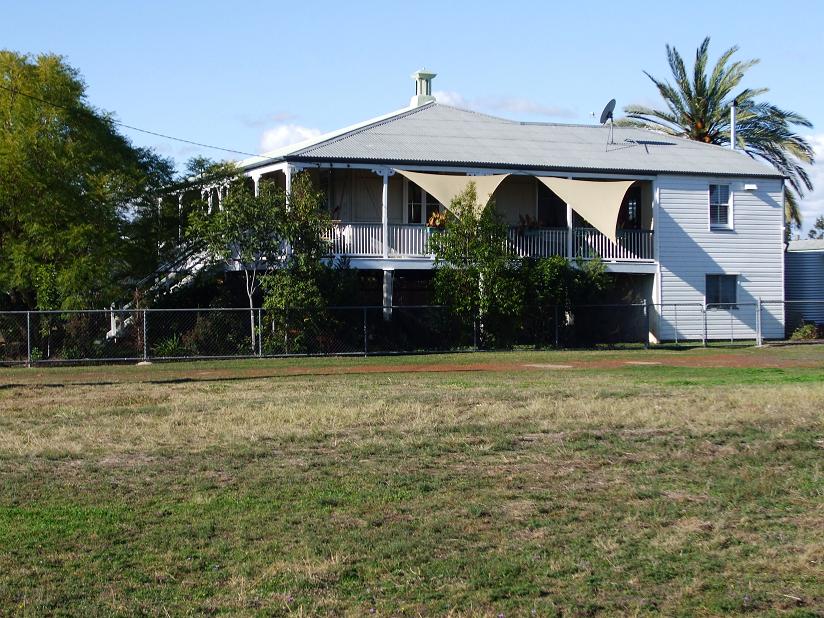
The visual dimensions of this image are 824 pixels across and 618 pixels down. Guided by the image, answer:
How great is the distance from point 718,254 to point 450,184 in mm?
9704

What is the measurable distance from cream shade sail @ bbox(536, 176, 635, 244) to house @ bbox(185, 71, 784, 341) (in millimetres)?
45

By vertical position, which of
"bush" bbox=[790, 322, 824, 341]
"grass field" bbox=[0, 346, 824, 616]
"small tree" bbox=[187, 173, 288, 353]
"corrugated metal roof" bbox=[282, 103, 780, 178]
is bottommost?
"grass field" bbox=[0, 346, 824, 616]

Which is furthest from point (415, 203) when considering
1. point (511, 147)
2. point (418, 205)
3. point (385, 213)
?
point (511, 147)

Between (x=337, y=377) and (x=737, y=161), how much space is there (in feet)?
67.3

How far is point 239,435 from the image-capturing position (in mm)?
12781

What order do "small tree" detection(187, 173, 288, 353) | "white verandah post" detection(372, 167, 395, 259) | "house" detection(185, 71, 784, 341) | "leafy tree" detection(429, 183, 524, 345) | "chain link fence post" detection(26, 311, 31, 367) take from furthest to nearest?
1. "house" detection(185, 71, 784, 341)
2. "white verandah post" detection(372, 167, 395, 259)
3. "leafy tree" detection(429, 183, 524, 345)
4. "small tree" detection(187, 173, 288, 353)
5. "chain link fence post" detection(26, 311, 31, 367)

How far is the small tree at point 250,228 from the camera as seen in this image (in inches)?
1082

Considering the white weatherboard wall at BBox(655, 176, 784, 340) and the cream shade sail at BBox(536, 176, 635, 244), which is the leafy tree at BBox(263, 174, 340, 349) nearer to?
the cream shade sail at BBox(536, 176, 635, 244)

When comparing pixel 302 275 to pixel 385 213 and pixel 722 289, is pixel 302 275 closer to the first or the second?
pixel 385 213

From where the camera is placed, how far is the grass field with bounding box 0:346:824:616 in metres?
6.95

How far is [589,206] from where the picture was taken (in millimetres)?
31547

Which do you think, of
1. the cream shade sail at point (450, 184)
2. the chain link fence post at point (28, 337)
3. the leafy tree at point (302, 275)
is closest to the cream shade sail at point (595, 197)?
the cream shade sail at point (450, 184)

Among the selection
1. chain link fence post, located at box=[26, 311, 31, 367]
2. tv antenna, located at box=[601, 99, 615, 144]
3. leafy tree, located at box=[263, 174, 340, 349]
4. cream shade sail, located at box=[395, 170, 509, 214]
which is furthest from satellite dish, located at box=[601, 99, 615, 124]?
chain link fence post, located at box=[26, 311, 31, 367]

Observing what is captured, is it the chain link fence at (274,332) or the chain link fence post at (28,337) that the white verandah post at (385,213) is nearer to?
the chain link fence at (274,332)
